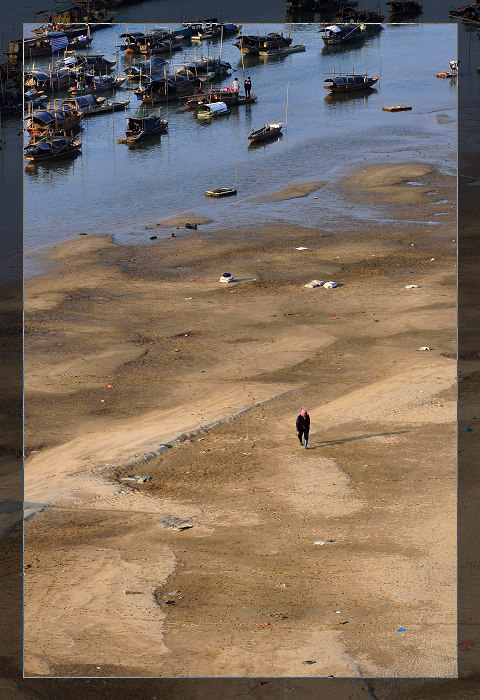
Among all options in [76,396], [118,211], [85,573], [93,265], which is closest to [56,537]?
[85,573]

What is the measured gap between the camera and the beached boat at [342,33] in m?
64.5

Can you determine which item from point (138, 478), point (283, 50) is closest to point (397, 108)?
point (283, 50)

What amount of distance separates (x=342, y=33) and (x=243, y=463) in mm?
46284

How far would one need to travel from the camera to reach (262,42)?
212 feet

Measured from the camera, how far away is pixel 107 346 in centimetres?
3008

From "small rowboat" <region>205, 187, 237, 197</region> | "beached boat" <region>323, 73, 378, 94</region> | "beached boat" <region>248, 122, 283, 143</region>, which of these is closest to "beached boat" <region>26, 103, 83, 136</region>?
"beached boat" <region>248, 122, 283, 143</region>

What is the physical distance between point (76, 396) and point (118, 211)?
783 inches

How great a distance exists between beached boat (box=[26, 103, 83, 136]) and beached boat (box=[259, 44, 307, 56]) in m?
11.9

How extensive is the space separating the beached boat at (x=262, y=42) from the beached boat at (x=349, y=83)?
3.70m

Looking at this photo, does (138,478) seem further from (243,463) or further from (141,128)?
(141,128)

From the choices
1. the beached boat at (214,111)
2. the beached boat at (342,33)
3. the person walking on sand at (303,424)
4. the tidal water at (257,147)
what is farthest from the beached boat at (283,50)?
the person walking on sand at (303,424)

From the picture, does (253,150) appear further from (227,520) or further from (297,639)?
(297,639)

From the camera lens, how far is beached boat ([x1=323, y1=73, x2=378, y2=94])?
61.7 metres

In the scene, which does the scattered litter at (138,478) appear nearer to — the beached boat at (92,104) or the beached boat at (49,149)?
the beached boat at (49,149)
